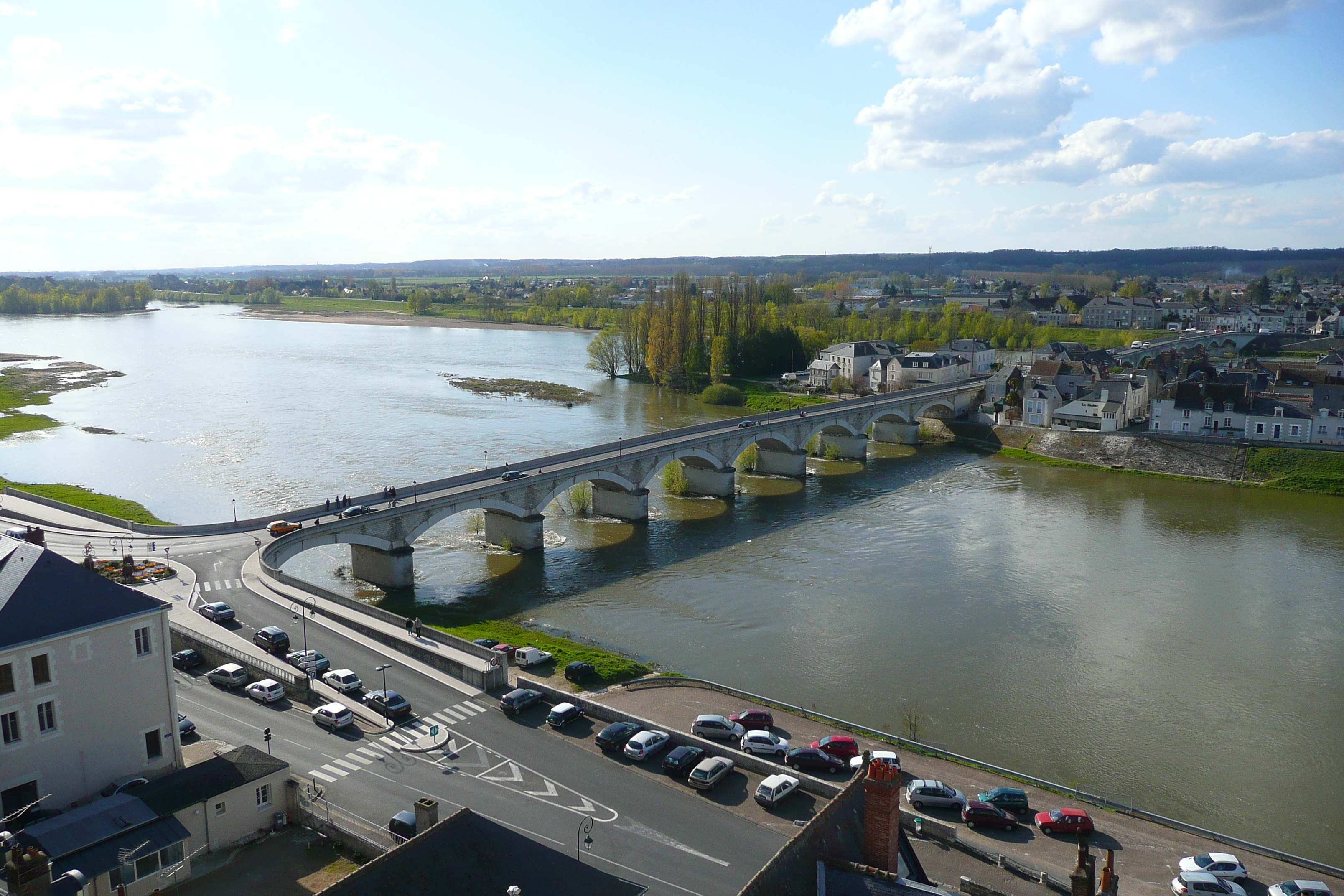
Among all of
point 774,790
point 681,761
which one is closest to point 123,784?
point 681,761

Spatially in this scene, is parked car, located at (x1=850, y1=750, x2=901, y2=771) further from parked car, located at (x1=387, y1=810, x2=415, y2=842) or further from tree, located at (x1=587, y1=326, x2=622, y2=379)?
tree, located at (x1=587, y1=326, x2=622, y2=379)

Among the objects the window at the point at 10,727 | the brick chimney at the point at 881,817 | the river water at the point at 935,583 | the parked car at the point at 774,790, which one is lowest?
the river water at the point at 935,583

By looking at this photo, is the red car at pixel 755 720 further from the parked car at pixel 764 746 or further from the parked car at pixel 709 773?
the parked car at pixel 709 773

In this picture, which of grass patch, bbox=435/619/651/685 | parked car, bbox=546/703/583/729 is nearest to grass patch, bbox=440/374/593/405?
grass patch, bbox=435/619/651/685

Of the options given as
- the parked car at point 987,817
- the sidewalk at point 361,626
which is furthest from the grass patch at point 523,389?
the parked car at point 987,817

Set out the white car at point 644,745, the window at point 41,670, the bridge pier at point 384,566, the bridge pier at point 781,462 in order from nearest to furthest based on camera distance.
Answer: the window at point 41,670, the white car at point 644,745, the bridge pier at point 384,566, the bridge pier at point 781,462

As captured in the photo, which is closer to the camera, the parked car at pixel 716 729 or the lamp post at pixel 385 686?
the lamp post at pixel 385 686

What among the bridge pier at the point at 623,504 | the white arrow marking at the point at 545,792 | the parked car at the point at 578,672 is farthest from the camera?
the bridge pier at the point at 623,504
